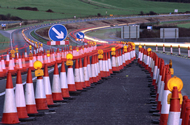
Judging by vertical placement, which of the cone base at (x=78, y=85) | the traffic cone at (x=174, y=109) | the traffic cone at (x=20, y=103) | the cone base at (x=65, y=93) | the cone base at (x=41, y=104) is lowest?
the cone base at (x=78, y=85)

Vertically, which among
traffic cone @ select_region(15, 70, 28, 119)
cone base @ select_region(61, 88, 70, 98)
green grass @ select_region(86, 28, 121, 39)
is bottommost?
green grass @ select_region(86, 28, 121, 39)

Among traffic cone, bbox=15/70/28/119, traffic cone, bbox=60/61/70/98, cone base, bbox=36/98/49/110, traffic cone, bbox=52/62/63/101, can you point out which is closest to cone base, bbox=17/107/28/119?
traffic cone, bbox=15/70/28/119

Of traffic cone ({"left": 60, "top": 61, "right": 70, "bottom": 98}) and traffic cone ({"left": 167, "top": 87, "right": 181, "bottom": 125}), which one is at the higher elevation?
traffic cone ({"left": 167, "top": 87, "right": 181, "bottom": 125})

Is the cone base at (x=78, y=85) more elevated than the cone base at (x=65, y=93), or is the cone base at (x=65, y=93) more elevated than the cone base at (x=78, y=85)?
the cone base at (x=65, y=93)

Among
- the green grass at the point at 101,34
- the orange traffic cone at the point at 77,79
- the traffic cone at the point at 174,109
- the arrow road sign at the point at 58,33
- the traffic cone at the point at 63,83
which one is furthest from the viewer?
the green grass at the point at 101,34

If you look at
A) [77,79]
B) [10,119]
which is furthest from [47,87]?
[77,79]

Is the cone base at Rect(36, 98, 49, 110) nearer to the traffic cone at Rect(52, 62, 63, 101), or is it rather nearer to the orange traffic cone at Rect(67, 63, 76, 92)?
the traffic cone at Rect(52, 62, 63, 101)

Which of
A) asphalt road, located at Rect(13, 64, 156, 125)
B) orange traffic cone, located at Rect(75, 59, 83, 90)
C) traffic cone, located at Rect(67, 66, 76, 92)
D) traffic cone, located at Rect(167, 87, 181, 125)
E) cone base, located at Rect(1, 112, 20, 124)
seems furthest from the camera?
orange traffic cone, located at Rect(75, 59, 83, 90)

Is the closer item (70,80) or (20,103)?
(20,103)

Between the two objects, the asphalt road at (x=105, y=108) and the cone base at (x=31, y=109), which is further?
the cone base at (x=31, y=109)

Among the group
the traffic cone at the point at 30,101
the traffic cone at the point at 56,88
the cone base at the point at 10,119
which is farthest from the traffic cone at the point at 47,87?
the cone base at the point at 10,119

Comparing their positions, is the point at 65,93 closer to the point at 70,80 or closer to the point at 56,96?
the point at 56,96

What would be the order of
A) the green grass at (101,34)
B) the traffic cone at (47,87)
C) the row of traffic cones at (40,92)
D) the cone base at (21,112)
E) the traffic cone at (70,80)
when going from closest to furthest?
1. the row of traffic cones at (40,92)
2. the cone base at (21,112)
3. the traffic cone at (47,87)
4. the traffic cone at (70,80)
5. the green grass at (101,34)

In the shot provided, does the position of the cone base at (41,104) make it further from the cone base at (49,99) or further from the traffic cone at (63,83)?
the traffic cone at (63,83)
